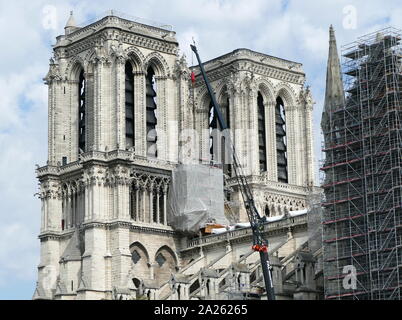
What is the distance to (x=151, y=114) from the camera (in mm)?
104562

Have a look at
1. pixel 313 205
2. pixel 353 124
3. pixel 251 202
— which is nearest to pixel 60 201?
pixel 251 202

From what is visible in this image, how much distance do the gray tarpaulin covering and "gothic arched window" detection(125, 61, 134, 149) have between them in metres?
5.27

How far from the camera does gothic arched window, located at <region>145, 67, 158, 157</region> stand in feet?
340

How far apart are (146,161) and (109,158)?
13.1ft

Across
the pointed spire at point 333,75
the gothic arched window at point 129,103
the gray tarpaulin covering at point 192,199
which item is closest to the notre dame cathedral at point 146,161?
the gothic arched window at point 129,103

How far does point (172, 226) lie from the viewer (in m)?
102

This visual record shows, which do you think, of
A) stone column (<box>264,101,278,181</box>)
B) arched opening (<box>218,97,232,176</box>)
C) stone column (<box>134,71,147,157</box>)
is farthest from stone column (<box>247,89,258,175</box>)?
stone column (<box>134,71,147,157</box>)

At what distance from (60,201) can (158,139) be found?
10.6 m

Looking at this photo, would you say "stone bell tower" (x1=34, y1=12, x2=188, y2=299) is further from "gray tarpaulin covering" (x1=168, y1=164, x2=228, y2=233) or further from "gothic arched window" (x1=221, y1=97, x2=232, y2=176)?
"gothic arched window" (x1=221, y1=97, x2=232, y2=176)

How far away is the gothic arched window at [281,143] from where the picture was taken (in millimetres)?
111750

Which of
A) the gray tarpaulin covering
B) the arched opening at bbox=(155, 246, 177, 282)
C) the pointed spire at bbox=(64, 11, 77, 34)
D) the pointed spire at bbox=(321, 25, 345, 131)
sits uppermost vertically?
the pointed spire at bbox=(64, 11, 77, 34)

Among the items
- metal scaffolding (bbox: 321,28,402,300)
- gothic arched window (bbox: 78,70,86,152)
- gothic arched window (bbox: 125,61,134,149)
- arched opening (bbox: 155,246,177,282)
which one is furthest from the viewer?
gothic arched window (bbox: 78,70,86,152)

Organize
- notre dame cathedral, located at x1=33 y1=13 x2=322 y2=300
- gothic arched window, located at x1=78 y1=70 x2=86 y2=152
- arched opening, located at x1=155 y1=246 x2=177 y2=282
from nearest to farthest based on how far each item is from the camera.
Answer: notre dame cathedral, located at x1=33 y1=13 x2=322 y2=300, arched opening, located at x1=155 y1=246 x2=177 y2=282, gothic arched window, located at x1=78 y1=70 x2=86 y2=152
